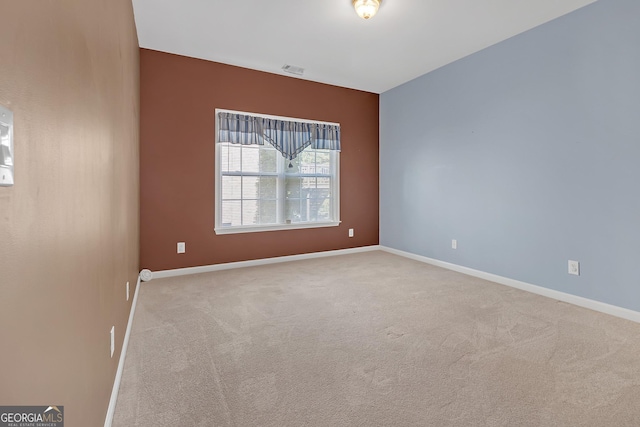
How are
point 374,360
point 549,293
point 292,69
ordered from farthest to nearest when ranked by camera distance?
point 292,69
point 549,293
point 374,360

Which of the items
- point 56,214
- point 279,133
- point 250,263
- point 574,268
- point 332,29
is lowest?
point 250,263

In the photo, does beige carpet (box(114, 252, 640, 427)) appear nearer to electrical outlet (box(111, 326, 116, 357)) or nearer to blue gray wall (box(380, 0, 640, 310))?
electrical outlet (box(111, 326, 116, 357))

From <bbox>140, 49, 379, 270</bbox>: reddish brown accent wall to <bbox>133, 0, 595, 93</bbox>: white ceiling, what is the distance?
0.75 feet

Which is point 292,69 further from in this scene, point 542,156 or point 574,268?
point 574,268

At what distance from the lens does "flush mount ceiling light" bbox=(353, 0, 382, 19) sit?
261cm

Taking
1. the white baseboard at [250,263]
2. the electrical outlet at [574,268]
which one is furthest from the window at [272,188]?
the electrical outlet at [574,268]

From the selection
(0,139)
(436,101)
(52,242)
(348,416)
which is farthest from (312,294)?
(436,101)

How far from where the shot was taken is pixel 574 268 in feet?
9.52

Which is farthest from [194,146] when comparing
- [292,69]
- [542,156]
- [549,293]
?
[549,293]

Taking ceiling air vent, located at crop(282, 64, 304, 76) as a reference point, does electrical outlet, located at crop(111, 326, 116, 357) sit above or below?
below

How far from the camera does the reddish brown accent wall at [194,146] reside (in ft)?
11.8

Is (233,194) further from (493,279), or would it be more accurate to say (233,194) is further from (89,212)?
(493,279)

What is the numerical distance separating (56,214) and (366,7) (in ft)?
9.11

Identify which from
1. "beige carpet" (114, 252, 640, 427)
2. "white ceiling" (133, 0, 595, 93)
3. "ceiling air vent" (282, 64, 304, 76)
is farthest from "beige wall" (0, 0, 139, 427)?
"ceiling air vent" (282, 64, 304, 76)
